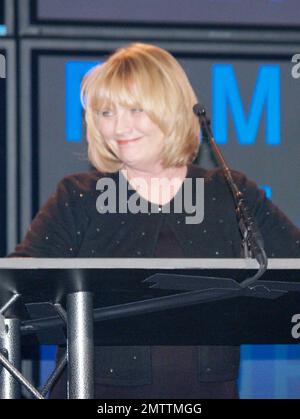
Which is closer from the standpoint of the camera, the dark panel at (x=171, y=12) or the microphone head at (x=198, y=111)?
the microphone head at (x=198, y=111)

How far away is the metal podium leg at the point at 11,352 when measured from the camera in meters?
2.18

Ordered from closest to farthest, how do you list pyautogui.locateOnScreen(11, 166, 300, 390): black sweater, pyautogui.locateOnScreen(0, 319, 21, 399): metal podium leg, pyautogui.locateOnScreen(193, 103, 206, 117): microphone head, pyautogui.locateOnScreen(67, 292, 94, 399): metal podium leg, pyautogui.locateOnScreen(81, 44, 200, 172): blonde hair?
pyautogui.locateOnScreen(67, 292, 94, 399): metal podium leg
pyautogui.locateOnScreen(0, 319, 21, 399): metal podium leg
pyautogui.locateOnScreen(193, 103, 206, 117): microphone head
pyautogui.locateOnScreen(11, 166, 300, 390): black sweater
pyautogui.locateOnScreen(81, 44, 200, 172): blonde hair

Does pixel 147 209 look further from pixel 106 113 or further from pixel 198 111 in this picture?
pixel 198 111

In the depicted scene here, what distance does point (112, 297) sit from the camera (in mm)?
2051

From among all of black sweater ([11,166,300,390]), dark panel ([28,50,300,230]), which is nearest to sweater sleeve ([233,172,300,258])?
black sweater ([11,166,300,390])

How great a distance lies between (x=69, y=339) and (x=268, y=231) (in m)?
0.92

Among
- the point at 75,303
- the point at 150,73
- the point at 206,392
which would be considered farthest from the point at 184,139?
the point at 75,303

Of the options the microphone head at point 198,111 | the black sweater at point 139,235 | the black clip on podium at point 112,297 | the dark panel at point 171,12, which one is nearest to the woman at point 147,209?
the black sweater at point 139,235

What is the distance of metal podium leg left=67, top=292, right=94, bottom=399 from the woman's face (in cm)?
95

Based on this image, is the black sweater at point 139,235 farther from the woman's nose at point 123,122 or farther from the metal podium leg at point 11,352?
the metal podium leg at point 11,352

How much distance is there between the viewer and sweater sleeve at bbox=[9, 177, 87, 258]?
2.62m

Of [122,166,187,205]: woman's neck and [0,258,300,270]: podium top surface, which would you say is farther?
[122,166,187,205]: woman's neck

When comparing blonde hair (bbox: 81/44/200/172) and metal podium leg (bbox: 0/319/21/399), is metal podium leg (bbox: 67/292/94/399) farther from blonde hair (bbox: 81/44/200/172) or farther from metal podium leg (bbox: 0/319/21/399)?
blonde hair (bbox: 81/44/200/172)

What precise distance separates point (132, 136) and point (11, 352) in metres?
0.91
